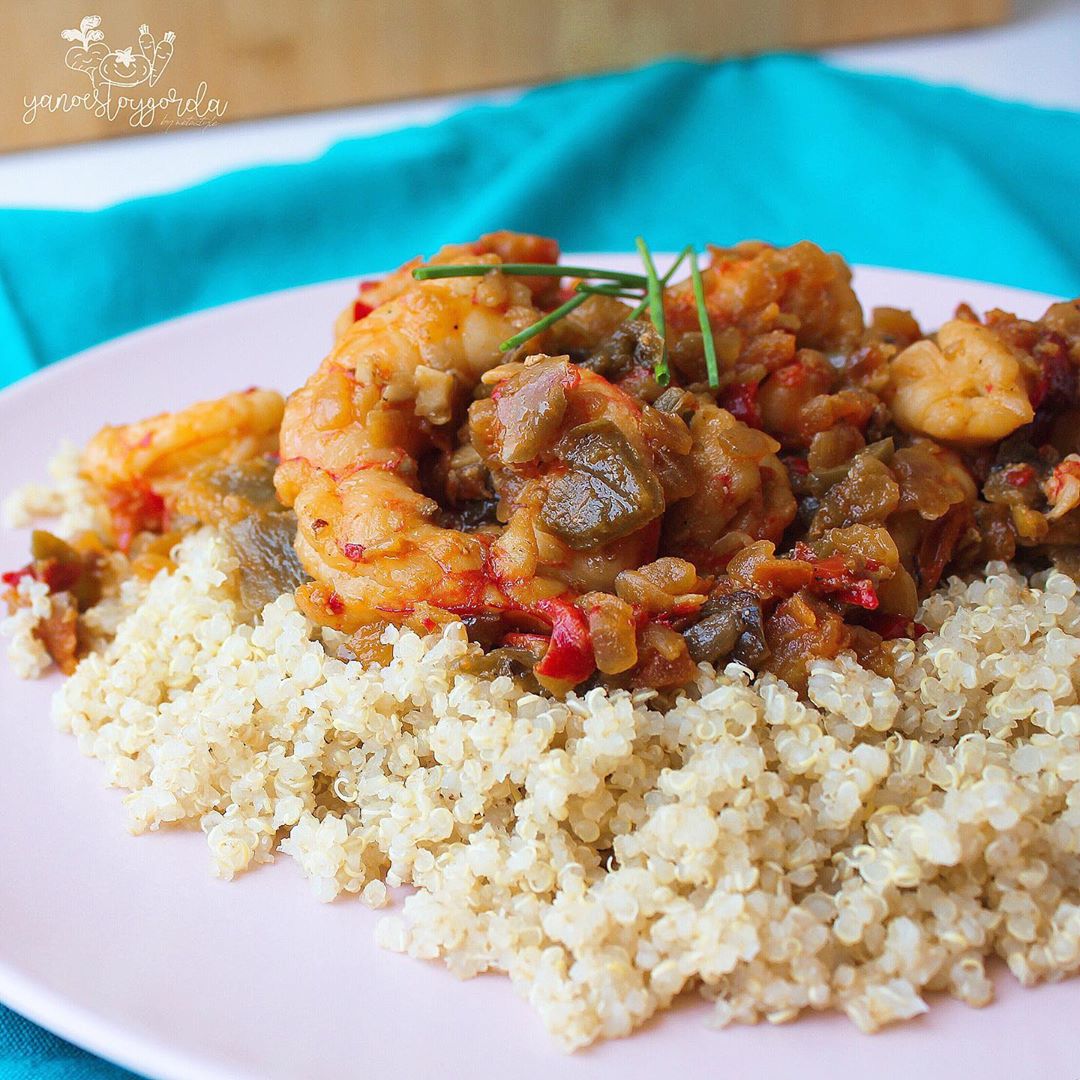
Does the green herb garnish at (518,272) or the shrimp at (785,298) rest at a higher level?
the green herb garnish at (518,272)

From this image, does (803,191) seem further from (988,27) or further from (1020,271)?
(988,27)

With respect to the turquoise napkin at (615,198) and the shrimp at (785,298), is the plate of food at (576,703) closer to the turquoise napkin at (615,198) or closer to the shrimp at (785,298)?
the shrimp at (785,298)

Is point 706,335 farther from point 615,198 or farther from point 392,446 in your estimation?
point 615,198

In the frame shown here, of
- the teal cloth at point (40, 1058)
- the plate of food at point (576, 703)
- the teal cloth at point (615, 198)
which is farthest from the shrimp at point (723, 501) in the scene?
the teal cloth at point (615, 198)

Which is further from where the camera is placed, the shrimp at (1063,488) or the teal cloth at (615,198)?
the teal cloth at (615,198)

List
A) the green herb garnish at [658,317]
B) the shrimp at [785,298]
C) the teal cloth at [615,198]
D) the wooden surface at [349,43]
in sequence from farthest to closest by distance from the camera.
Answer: the wooden surface at [349,43] → the teal cloth at [615,198] → the shrimp at [785,298] → the green herb garnish at [658,317]

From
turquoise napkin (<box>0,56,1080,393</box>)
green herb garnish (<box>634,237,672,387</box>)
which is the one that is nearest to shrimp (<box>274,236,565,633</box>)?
green herb garnish (<box>634,237,672,387</box>)

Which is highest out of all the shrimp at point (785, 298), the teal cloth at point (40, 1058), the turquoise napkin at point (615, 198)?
the shrimp at point (785, 298)

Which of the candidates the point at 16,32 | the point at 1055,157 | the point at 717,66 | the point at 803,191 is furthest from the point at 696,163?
the point at 16,32
